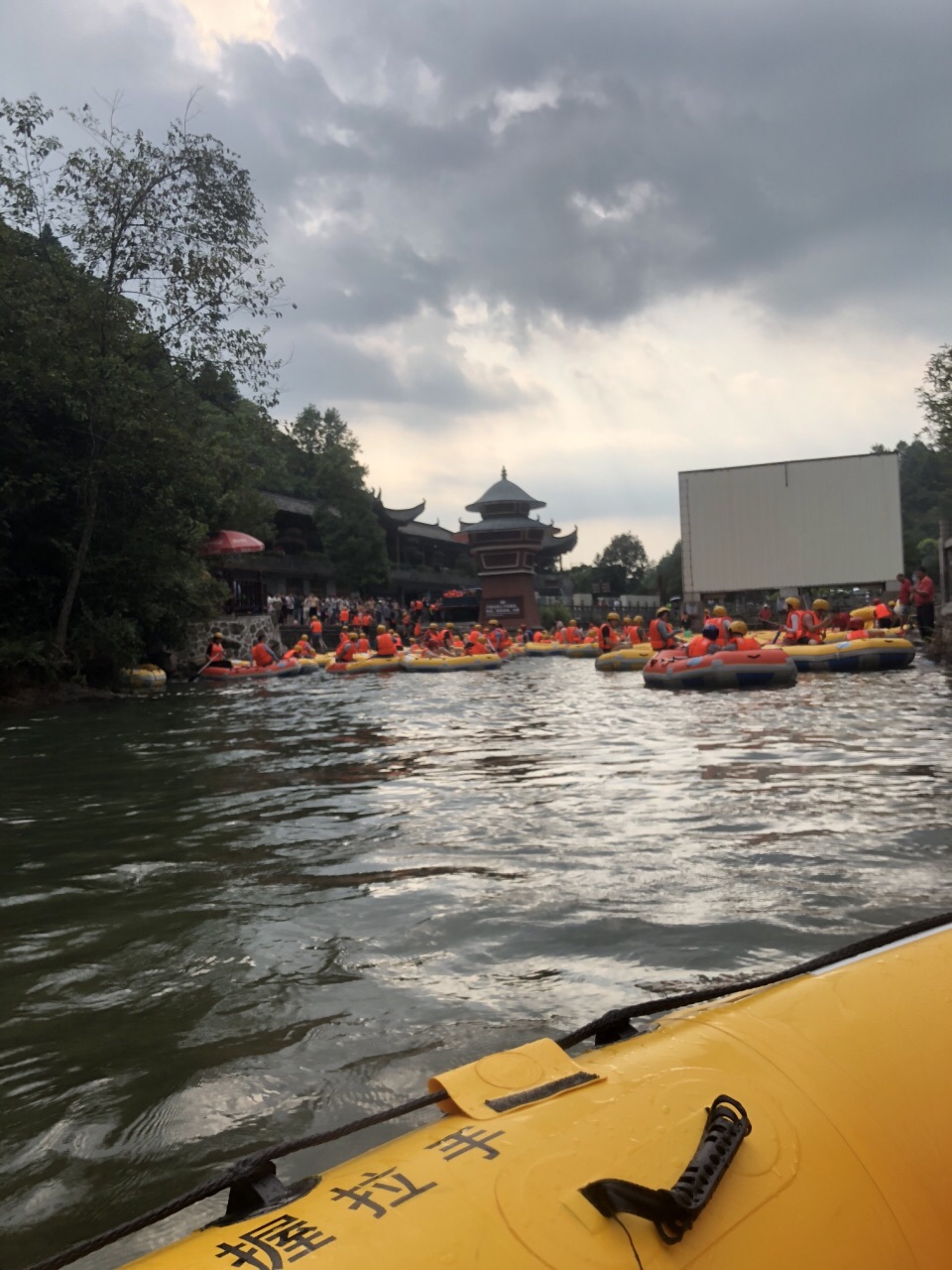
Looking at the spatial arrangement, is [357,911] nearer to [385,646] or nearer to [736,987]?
[736,987]

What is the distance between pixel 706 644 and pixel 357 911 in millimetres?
11015

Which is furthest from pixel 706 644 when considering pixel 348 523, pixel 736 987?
pixel 348 523

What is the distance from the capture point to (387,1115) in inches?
59.7

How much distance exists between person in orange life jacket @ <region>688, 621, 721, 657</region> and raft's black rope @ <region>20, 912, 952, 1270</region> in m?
12.1

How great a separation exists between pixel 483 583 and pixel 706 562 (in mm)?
16276

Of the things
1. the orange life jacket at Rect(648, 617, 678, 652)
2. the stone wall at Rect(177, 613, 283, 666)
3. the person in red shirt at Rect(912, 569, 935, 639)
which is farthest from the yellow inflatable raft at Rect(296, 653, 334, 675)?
the person in red shirt at Rect(912, 569, 935, 639)

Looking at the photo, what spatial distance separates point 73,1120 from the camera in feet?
7.39

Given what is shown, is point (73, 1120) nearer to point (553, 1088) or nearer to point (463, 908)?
point (553, 1088)

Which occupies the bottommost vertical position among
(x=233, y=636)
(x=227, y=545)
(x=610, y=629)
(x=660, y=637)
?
(x=660, y=637)

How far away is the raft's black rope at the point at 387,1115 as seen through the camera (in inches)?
51.6

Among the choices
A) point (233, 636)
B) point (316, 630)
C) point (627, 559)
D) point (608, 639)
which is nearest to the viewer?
point (608, 639)

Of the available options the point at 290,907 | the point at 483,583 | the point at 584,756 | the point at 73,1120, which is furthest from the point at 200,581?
the point at 483,583

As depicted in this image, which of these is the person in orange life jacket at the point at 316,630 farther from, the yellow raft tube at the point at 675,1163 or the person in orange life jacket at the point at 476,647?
the yellow raft tube at the point at 675,1163

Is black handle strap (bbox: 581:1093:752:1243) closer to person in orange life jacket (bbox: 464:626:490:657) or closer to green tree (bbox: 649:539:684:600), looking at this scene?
person in orange life jacket (bbox: 464:626:490:657)
